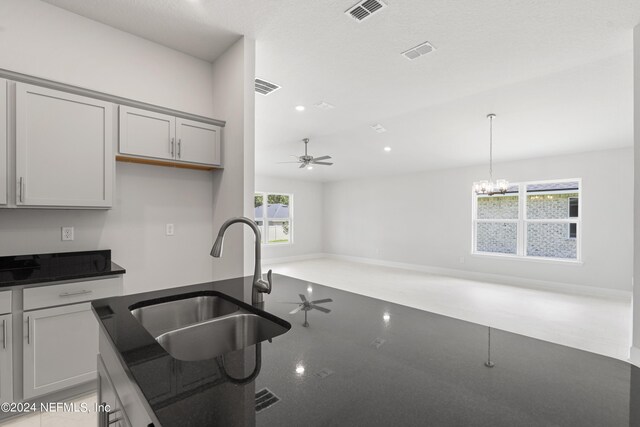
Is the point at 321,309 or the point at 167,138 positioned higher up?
the point at 167,138

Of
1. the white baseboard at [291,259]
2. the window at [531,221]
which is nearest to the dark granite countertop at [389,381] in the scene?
the window at [531,221]

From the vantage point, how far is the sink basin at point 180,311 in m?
1.36

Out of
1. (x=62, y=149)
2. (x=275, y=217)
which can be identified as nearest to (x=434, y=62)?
(x=62, y=149)

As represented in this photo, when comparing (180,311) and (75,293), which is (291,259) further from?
(180,311)

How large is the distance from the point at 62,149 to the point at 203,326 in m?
1.99

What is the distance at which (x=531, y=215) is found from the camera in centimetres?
638

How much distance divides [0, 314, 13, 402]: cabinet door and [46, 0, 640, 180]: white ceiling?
2.43m

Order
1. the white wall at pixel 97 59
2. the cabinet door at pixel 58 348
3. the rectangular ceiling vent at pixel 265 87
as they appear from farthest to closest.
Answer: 1. the rectangular ceiling vent at pixel 265 87
2. the white wall at pixel 97 59
3. the cabinet door at pixel 58 348

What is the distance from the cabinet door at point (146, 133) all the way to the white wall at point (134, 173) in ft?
1.03

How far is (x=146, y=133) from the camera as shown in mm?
2586

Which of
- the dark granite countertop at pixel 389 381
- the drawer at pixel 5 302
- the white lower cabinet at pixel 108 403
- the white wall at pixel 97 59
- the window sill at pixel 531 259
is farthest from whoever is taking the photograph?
the window sill at pixel 531 259

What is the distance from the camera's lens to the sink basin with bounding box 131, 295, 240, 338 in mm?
1358

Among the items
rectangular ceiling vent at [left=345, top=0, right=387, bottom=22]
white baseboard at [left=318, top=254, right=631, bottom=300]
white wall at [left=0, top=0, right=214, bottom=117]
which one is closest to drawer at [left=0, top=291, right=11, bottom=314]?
white wall at [left=0, top=0, right=214, bottom=117]

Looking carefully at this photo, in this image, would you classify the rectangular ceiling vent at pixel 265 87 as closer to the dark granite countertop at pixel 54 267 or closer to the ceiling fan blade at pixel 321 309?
the dark granite countertop at pixel 54 267
